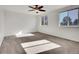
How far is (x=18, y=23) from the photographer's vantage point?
162 centimetres

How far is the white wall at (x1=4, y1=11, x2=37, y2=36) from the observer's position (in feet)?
4.89

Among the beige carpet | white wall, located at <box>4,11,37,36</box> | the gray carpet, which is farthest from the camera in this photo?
the beige carpet

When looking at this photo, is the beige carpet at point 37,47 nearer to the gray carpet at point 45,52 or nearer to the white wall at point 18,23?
the gray carpet at point 45,52

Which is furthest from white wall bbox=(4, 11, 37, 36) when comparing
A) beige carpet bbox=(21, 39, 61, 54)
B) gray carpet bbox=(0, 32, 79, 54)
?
beige carpet bbox=(21, 39, 61, 54)

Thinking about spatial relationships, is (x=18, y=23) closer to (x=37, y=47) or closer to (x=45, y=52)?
(x=45, y=52)

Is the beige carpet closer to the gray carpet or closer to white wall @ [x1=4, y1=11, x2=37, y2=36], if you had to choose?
the gray carpet

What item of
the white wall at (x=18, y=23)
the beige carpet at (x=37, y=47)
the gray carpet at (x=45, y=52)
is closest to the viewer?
the white wall at (x=18, y=23)

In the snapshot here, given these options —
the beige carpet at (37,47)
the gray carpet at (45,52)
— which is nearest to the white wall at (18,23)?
the gray carpet at (45,52)

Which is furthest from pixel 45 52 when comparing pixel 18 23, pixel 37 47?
pixel 18 23

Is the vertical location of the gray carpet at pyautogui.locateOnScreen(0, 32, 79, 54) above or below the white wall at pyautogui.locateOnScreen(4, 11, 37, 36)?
below

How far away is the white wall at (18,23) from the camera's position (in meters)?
1.49
